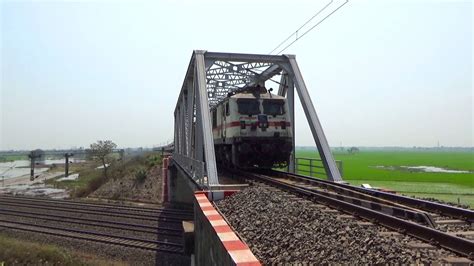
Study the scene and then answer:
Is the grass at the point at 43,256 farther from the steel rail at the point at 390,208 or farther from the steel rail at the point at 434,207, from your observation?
the steel rail at the point at 434,207

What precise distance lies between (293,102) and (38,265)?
44.8ft

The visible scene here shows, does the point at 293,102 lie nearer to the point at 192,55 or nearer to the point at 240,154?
the point at 240,154

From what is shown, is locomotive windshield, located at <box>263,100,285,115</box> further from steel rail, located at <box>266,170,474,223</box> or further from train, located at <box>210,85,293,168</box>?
steel rail, located at <box>266,170,474,223</box>

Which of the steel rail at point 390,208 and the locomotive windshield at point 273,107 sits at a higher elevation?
the locomotive windshield at point 273,107

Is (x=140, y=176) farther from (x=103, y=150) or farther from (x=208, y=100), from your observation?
(x=208, y=100)

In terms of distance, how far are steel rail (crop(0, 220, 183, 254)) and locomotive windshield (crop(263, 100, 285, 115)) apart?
23.9ft

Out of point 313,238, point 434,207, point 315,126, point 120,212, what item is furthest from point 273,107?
point 120,212

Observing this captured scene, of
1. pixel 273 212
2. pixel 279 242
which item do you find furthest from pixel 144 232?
pixel 279 242

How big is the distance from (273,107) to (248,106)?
1224 mm

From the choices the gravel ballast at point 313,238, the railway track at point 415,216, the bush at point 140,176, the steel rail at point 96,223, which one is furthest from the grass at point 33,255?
the bush at point 140,176

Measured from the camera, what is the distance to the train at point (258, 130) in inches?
608

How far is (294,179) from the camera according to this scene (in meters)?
13.2

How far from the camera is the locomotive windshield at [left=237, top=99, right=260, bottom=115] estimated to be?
15844mm

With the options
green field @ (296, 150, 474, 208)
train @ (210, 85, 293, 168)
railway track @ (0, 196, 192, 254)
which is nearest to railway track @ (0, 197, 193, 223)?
railway track @ (0, 196, 192, 254)
